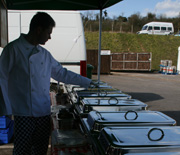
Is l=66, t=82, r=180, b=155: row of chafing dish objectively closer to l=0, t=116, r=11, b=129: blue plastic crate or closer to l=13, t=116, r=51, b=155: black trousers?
l=13, t=116, r=51, b=155: black trousers

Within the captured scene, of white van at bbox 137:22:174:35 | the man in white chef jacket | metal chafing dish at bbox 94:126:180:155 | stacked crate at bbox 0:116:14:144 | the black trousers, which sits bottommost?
stacked crate at bbox 0:116:14:144

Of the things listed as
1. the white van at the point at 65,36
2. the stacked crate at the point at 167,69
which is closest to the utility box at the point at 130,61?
the stacked crate at the point at 167,69

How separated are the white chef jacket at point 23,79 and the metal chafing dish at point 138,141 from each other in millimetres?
680

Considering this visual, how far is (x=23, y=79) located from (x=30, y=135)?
49cm

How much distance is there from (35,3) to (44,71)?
91.6 inches

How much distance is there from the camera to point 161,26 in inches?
1204

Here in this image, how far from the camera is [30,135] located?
6.07ft

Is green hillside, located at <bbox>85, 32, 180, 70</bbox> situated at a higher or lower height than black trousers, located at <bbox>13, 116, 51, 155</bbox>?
higher

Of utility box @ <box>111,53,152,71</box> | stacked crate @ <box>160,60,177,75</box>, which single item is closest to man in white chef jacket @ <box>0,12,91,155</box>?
stacked crate @ <box>160,60,177,75</box>

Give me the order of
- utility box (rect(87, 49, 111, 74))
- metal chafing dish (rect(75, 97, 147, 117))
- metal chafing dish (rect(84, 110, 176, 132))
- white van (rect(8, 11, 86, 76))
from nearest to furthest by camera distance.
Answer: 1. metal chafing dish (rect(84, 110, 176, 132))
2. metal chafing dish (rect(75, 97, 147, 117))
3. white van (rect(8, 11, 86, 76))
4. utility box (rect(87, 49, 111, 74))

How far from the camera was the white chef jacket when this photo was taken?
174 cm

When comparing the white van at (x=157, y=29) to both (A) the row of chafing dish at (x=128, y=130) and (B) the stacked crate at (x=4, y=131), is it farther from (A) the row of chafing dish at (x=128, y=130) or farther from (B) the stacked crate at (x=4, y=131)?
(A) the row of chafing dish at (x=128, y=130)

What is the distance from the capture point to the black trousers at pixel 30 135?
5.95ft

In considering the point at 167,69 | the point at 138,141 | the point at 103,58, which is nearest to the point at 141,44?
the point at 167,69
